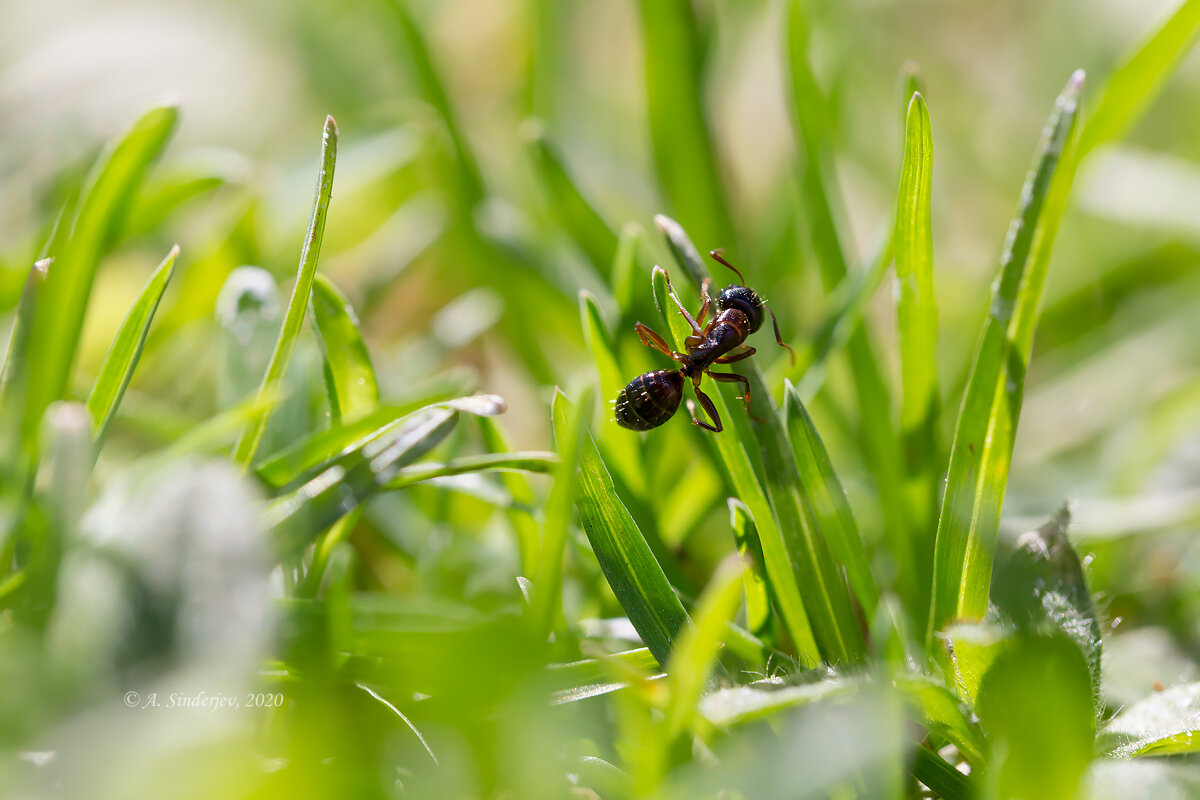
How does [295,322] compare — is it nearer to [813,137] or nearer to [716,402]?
[716,402]

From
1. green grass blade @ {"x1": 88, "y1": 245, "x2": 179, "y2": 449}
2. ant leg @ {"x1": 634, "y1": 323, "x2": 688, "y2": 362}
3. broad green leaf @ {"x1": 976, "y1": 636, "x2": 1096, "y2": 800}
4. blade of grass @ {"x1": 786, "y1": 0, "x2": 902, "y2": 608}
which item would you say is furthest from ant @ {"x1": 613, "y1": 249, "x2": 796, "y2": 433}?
green grass blade @ {"x1": 88, "y1": 245, "x2": 179, "y2": 449}

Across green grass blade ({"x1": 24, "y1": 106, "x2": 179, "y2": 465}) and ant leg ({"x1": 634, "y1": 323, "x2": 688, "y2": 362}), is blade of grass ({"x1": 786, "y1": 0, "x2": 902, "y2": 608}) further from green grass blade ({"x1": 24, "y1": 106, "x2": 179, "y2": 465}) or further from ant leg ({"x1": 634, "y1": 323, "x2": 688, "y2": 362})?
green grass blade ({"x1": 24, "y1": 106, "x2": 179, "y2": 465})

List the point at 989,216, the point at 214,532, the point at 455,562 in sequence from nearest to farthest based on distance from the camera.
Answer: the point at 214,532 < the point at 455,562 < the point at 989,216

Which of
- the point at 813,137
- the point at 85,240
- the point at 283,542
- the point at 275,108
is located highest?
the point at 275,108

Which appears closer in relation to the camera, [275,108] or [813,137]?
[813,137]

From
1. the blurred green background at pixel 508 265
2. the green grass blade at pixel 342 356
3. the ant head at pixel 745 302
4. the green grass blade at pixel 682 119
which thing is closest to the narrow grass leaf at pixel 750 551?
the blurred green background at pixel 508 265

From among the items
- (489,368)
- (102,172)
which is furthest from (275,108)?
(102,172)

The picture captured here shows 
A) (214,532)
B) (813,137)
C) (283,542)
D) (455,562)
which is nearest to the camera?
(214,532)

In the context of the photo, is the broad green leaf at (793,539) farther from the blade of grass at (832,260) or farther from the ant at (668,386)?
the blade of grass at (832,260)
